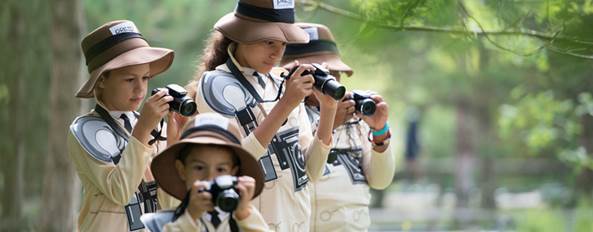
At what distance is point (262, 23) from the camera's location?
5.26m

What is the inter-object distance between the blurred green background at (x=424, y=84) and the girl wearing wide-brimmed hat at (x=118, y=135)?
3.55 feet

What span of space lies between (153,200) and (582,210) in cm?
927

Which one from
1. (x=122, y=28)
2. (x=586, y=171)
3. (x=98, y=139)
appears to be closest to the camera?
(x=98, y=139)

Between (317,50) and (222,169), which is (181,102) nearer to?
(222,169)

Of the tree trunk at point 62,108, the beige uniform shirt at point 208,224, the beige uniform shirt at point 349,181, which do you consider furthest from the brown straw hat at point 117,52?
the tree trunk at point 62,108

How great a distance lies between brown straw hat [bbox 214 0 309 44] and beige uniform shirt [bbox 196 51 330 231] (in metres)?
0.15

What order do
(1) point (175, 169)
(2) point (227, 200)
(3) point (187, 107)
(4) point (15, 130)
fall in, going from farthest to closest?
(4) point (15, 130)
(3) point (187, 107)
(1) point (175, 169)
(2) point (227, 200)

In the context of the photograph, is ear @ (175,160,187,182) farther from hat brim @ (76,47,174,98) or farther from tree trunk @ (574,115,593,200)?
tree trunk @ (574,115,593,200)

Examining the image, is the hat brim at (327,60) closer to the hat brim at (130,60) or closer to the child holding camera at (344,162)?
the child holding camera at (344,162)

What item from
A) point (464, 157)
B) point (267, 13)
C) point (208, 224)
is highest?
point (464, 157)

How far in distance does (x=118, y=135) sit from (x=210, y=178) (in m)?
1.08

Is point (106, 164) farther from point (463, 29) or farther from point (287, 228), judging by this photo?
point (463, 29)

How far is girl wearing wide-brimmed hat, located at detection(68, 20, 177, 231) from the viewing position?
491cm

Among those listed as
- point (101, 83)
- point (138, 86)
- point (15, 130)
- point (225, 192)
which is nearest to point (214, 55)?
point (138, 86)
